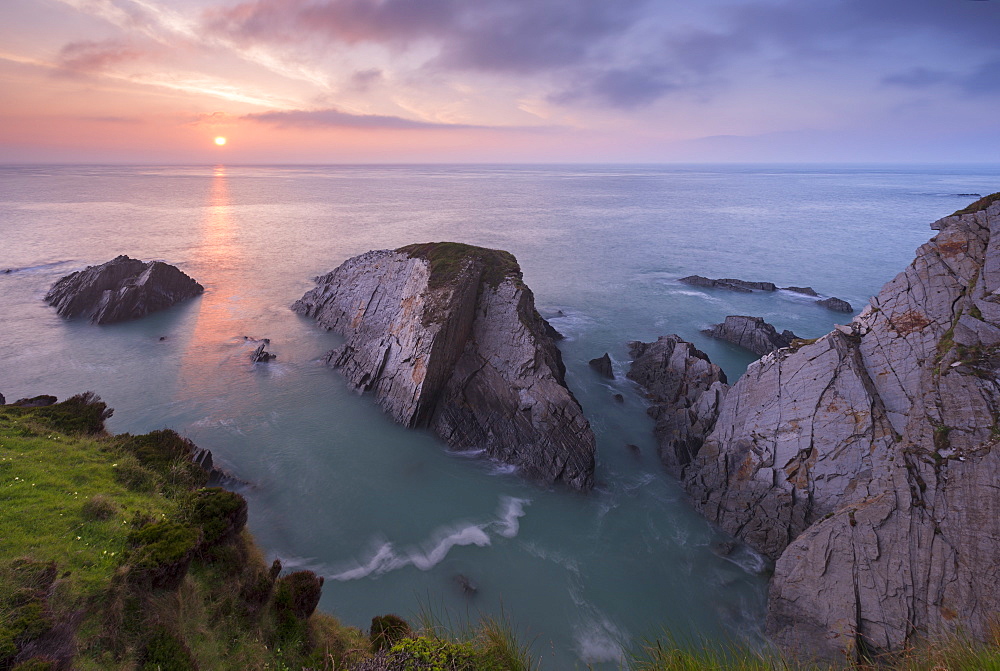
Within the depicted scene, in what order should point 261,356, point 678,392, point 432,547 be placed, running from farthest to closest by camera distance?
point 261,356 < point 678,392 < point 432,547

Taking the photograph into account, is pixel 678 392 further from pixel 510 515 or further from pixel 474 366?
pixel 510 515

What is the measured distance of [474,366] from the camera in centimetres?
3428

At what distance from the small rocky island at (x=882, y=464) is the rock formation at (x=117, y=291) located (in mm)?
58355

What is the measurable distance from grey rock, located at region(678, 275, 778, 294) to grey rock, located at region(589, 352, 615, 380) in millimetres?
34971

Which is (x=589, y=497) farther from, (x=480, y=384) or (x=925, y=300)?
(x=925, y=300)

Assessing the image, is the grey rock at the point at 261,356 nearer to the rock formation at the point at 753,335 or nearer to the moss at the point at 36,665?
the moss at the point at 36,665

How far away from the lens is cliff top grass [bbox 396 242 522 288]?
3828cm

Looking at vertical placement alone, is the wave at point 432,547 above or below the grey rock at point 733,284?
below

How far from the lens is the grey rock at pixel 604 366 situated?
133 feet

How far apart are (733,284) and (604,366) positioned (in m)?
37.5

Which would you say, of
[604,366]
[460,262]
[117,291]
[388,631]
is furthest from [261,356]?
[388,631]

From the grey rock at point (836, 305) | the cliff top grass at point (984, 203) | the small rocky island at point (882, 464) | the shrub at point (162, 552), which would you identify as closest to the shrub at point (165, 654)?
the shrub at point (162, 552)

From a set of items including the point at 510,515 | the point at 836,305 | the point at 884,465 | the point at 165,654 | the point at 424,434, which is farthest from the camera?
the point at 836,305

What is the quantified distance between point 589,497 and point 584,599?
21.4 ft
